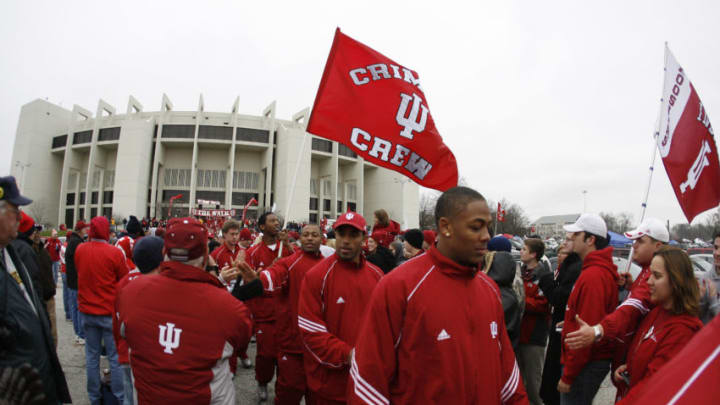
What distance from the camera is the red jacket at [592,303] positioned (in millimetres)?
2877

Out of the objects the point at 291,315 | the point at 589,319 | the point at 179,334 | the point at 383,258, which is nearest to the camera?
the point at 179,334

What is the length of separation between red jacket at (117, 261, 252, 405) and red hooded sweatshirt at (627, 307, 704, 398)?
2480 mm

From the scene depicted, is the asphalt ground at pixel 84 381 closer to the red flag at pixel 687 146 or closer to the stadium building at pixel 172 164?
the red flag at pixel 687 146

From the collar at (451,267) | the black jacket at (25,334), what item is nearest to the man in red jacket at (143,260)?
the black jacket at (25,334)

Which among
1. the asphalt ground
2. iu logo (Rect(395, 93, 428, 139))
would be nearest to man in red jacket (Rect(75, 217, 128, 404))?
the asphalt ground

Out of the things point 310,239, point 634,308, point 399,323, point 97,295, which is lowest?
point 97,295

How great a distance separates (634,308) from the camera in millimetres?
2781

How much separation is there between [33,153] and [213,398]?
67.0 metres

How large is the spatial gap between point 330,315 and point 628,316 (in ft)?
7.40

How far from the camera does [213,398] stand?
223cm

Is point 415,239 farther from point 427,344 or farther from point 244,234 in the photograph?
point 427,344

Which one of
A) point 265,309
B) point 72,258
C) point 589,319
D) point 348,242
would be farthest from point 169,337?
point 72,258

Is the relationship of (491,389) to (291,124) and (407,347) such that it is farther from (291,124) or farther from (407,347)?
(291,124)

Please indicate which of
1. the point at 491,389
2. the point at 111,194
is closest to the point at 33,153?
the point at 111,194
